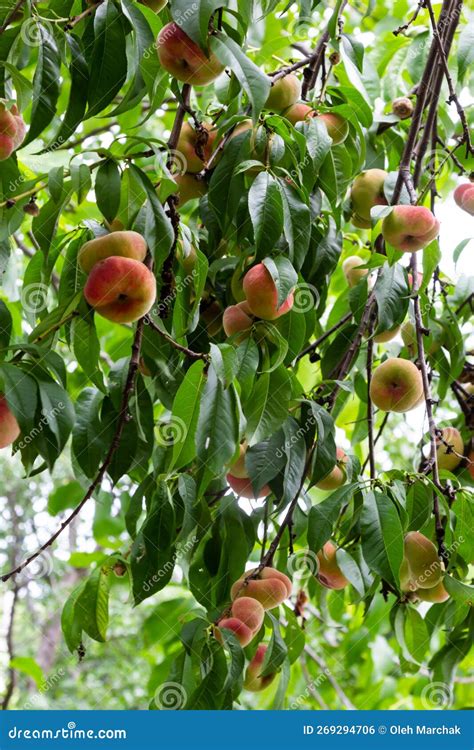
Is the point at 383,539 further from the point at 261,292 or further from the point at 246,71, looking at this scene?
the point at 246,71

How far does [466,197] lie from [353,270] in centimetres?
22

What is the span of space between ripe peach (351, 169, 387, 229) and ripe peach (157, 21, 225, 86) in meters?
0.43

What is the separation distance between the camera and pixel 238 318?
1044 millimetres

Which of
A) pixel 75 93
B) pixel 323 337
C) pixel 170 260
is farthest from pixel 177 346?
pixel 323 337

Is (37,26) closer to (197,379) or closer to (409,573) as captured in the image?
(197,379)

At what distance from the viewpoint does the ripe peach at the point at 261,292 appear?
38.0 inches

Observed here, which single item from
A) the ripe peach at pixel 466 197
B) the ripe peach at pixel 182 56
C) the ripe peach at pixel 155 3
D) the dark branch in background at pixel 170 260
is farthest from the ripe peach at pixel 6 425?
the ripe peach at pixel 466 197

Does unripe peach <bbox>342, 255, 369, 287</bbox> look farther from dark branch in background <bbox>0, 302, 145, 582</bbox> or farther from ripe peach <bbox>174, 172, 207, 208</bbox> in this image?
dark branch in background <bbox>0, 302, 145, 582</bbox>

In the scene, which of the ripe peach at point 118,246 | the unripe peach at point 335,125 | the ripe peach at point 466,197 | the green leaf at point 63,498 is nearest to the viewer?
the ripe peach at point 118,246

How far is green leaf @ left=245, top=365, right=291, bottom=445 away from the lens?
0.95m

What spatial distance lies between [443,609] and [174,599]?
648 mm

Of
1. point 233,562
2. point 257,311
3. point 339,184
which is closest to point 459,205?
point 339,184

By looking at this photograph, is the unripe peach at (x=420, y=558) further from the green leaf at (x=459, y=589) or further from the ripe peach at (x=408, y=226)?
the ripe peach at (x=408, y=226)

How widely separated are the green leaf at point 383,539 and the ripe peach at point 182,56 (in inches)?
21.7
